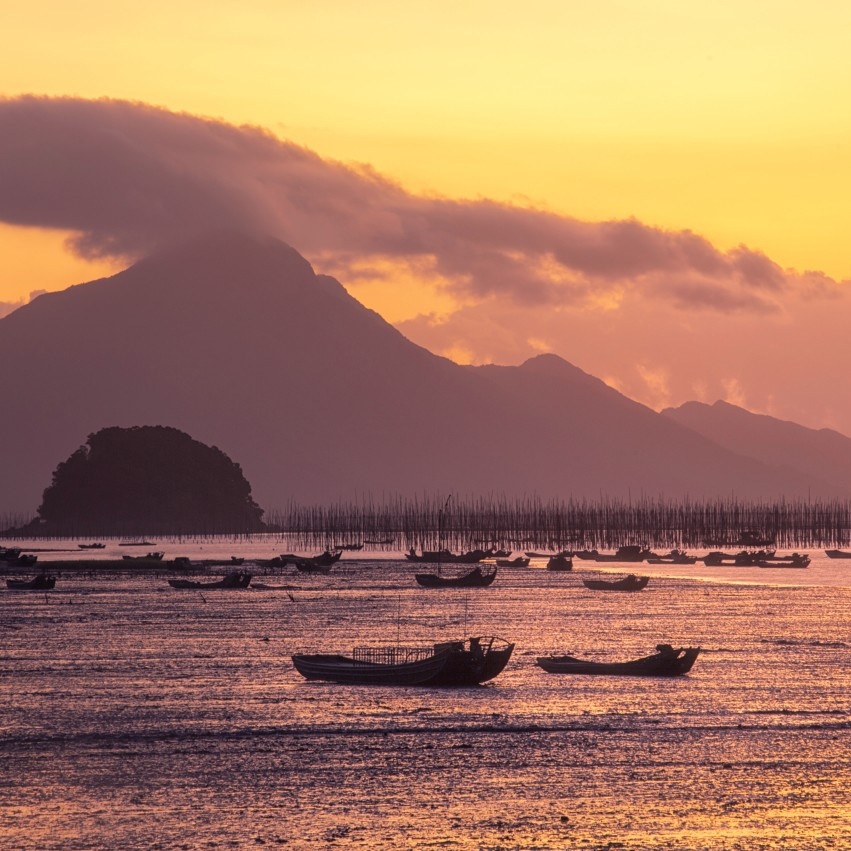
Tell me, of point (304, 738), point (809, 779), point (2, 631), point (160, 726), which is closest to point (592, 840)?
point (809, 779)

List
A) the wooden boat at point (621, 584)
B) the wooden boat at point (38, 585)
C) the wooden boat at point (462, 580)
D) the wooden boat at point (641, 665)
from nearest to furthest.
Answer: the wooden boat at point (641, 665) < the wooden boat at point (38, 585) < the wooden boat at point (621, 584) < the wooden boat at point (462, 580)

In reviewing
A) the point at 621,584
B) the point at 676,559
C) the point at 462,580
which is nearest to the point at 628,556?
the point at 676,559

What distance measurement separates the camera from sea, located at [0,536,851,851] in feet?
105

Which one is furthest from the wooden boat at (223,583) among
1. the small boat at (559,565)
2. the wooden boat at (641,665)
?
Result: the wooden boat at (641,665)

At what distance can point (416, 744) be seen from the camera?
41781 millimetres

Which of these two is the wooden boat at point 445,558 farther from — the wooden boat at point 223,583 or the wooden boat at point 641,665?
the wooden boat at point 641,665

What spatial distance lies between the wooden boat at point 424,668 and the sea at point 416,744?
0.66 m

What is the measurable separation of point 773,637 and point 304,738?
37.0m

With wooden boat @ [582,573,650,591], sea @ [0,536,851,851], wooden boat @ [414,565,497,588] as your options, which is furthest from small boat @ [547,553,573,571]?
sea @ [0,536,851,851]

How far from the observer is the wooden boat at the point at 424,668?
54312mm

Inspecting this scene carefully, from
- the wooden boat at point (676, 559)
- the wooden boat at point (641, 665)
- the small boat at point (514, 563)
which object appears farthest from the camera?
the wooden boat at point (676, 559)

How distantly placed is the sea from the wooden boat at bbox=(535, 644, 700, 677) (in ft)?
2.56

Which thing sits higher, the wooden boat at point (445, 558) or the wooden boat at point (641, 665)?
the wooden boat at point (445, 558)

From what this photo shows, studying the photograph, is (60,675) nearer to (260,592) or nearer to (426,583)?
(260,592)
